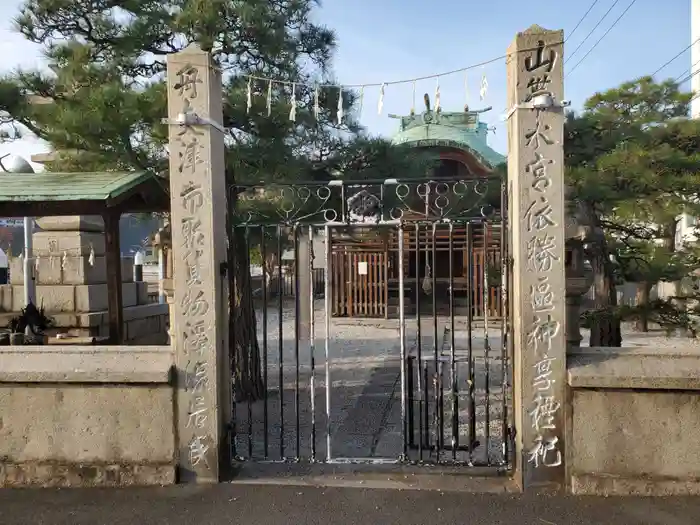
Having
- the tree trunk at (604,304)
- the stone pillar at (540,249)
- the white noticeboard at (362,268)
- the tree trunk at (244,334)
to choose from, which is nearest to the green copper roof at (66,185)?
the tree trunk at (244,334)

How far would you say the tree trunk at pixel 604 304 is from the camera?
6.85 m

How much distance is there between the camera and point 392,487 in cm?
445

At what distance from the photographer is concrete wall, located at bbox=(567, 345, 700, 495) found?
414 centimetres

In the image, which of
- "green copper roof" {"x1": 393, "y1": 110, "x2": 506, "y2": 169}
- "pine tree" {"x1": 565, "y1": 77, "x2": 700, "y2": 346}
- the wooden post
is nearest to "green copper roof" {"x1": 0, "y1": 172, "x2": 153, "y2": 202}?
the wooden post

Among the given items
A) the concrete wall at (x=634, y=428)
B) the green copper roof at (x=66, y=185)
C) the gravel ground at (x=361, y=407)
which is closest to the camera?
the concrete wall at (x=634, y=428)

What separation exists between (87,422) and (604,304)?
6.12 m

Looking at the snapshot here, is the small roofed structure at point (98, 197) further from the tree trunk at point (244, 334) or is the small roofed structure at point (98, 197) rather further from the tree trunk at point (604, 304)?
the tree trunk at point (604, 304)

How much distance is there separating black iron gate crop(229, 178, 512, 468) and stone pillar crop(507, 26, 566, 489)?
305 millimetres

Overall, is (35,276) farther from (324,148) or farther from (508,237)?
(508,237)

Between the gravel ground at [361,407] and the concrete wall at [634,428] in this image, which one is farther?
the gravel ground at [361,407]

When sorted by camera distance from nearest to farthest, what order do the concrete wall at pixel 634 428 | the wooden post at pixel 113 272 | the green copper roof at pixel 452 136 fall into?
1. the concrete wall at pixel 634 428
2. the wooden post at pixel 113 272
3. the green copper roof at pixel 452 136

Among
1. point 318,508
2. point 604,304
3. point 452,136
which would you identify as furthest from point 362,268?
point 318,508

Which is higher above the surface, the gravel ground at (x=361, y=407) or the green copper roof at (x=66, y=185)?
the green copper roof at (x=66, y=185)

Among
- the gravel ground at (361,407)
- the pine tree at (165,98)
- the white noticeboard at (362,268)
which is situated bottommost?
the gravel ground at (361,407)
